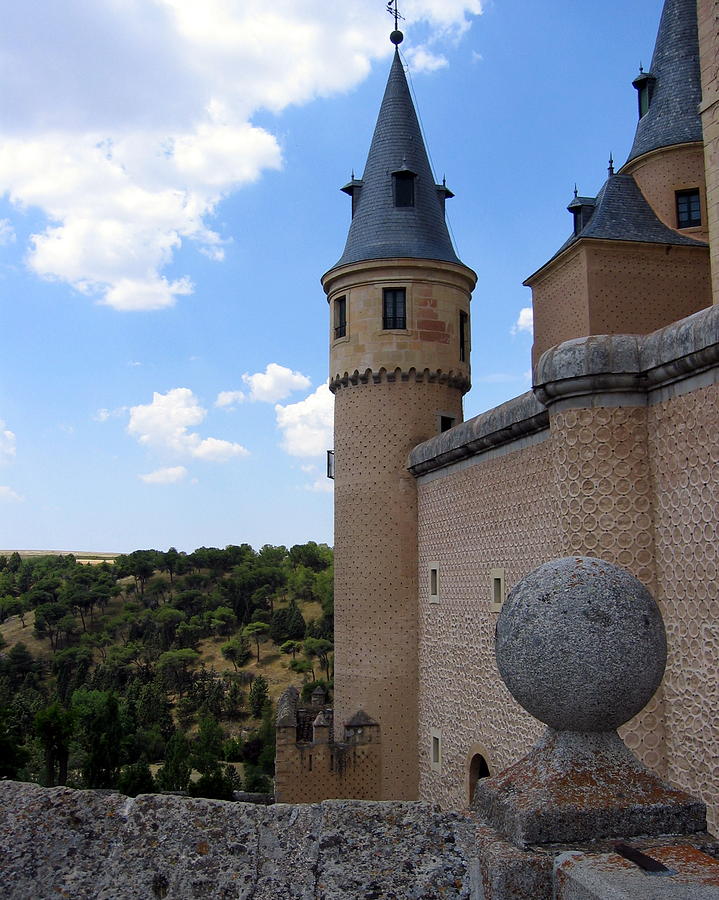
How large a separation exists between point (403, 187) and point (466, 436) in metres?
7.40

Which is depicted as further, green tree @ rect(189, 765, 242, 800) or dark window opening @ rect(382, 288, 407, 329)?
green tree @ rect(189, 765, 242, 800)

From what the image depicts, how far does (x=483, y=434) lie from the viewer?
1249 cm

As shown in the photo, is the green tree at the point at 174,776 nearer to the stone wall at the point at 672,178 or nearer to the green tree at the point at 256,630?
the stone wall at the point at 672,178

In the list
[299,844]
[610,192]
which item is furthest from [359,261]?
[299,844]

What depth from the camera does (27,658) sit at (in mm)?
67625

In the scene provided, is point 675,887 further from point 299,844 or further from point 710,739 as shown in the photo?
point 710,739

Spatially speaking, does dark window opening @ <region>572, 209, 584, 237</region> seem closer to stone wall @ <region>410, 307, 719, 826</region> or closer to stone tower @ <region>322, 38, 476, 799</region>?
stone tower @ <region>322, 38, 476, 799</region>

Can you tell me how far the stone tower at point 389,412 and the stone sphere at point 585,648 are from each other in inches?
478

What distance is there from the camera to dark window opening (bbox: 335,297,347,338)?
1740 centimetres

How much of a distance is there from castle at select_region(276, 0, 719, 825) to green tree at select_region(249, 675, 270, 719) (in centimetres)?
3491

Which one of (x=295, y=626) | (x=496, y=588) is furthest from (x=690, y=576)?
(x=295, y=626)

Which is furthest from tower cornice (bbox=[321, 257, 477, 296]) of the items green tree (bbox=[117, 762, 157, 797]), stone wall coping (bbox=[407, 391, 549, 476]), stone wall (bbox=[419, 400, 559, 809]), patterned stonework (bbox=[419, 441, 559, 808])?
green tree (bbox=[117, 762, 157, 797])

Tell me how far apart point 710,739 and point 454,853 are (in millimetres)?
5199

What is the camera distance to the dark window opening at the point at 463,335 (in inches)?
690
